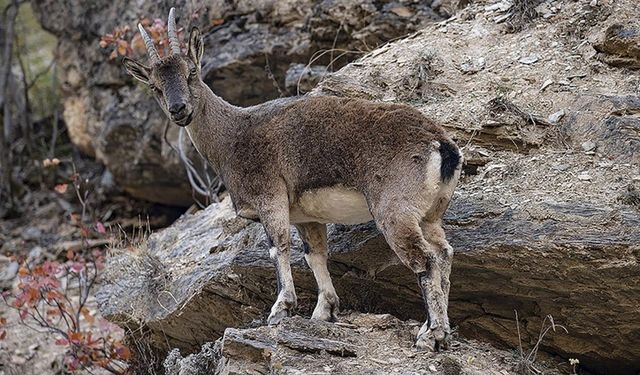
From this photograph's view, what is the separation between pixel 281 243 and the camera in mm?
7824

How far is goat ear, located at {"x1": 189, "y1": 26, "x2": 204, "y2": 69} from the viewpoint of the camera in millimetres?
8391

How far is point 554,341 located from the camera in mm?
7871

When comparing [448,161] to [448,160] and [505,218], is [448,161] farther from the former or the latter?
[505,218]

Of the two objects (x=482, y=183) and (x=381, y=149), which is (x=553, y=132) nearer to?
(x=482, y=183)

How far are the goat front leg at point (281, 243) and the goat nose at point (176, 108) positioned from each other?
45.1 inches

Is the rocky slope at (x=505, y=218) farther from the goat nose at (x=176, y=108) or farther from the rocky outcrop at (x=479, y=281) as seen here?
the goat nose at (x=176, y=108)

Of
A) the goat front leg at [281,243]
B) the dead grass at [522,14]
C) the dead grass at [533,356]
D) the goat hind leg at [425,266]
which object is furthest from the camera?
the dead grass at [522,14]

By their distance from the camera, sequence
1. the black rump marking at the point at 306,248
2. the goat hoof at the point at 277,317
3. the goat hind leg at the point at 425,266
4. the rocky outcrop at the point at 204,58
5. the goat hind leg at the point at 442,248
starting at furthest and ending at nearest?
the rocky outcrop at the point at 204,58
the black rump marking at the point at 306,248
the goat hoof at the point at 277,317
the goat hind leg at the point at 442,248
the goat hind leg at the point at 425,266

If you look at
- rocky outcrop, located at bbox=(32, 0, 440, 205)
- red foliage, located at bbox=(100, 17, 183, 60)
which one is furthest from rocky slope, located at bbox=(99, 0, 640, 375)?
red foliage, located at bbox=(100, 17, 183, 60)

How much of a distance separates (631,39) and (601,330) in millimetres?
2873

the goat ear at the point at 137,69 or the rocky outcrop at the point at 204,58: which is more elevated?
the goat ear at the point at 137,69

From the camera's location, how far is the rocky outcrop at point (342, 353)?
22.3 ft

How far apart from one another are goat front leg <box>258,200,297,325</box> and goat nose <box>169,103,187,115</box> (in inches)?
45.1

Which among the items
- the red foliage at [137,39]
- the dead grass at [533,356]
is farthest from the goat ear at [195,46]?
the dead grass at [533,356]
